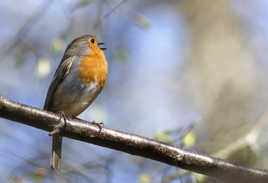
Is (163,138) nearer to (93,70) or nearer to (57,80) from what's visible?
(93,70)

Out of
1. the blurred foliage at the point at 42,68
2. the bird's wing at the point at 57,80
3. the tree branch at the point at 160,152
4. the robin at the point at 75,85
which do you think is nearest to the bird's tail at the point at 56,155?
the robin at the point at 75,85

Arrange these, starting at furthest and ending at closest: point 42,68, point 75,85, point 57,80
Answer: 1. point 57,80
2. point 75,85
3. point 42,68

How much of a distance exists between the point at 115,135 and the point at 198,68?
5.88 meters

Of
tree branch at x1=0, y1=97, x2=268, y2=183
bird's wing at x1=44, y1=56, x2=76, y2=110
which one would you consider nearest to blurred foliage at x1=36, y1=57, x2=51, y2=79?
bird's wing at x1=44, y1=56, x2=76, y2=110

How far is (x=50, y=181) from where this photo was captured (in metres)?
4.48

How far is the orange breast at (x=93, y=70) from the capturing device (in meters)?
4.10

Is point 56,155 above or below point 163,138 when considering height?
below

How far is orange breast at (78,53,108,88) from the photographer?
410 centimetres

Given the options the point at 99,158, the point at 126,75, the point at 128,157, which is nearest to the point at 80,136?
the point at 99,158

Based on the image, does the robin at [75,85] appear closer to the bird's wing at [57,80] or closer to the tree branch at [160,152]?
the bird's wing at [57,80]

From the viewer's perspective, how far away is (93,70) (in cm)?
414

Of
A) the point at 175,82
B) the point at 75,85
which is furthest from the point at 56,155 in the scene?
the point at 175,82

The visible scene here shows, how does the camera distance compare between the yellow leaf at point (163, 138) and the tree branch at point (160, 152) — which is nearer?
the tree branch at point (160, 152)

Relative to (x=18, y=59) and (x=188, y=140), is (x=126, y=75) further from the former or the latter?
(x=188, y=140)
